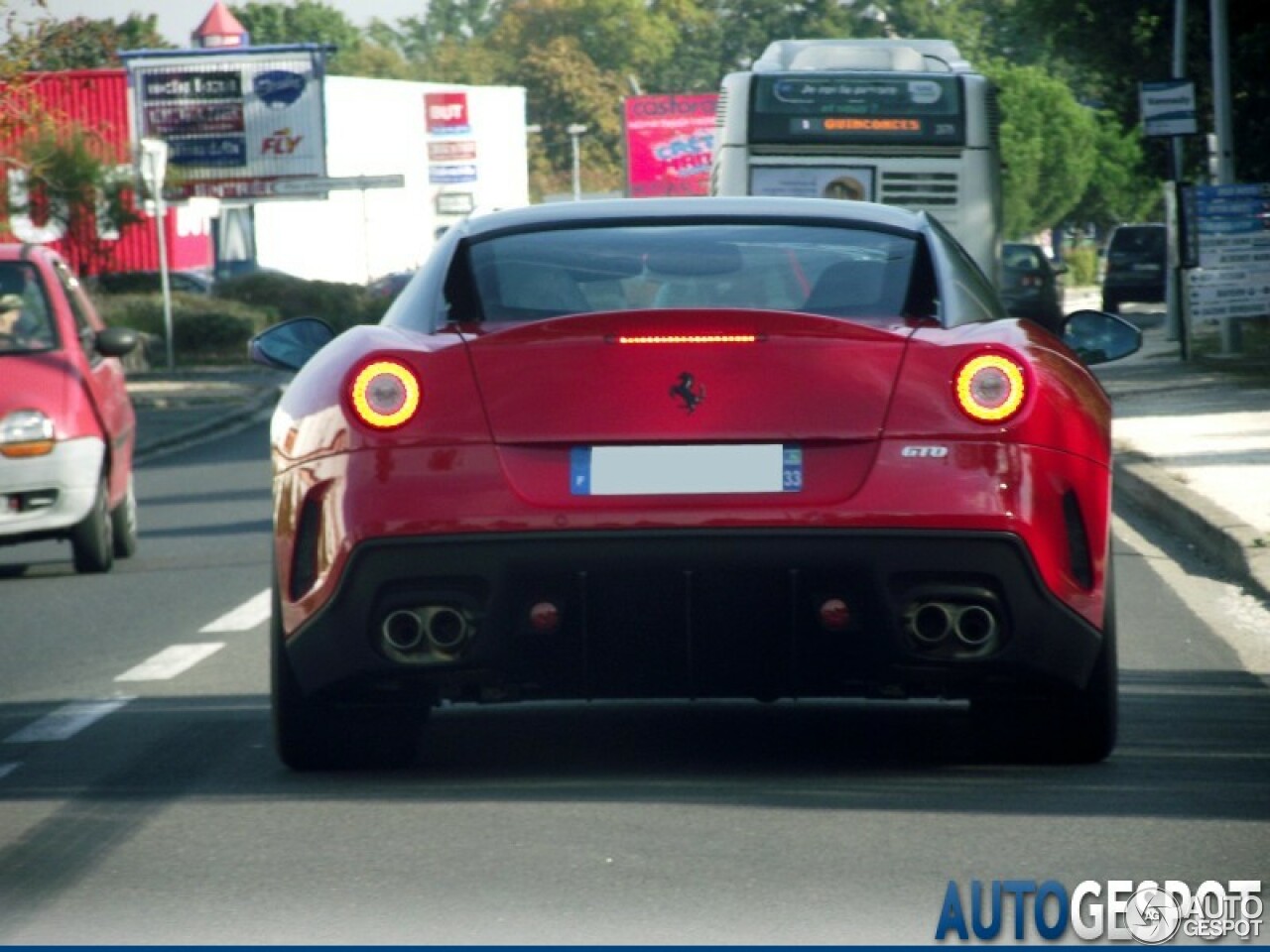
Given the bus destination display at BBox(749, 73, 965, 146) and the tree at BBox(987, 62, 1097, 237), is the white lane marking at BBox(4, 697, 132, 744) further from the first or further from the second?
the tree at BBox(987, 62, 1097, 237)

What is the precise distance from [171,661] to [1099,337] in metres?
3.66

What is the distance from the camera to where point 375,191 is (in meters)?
101

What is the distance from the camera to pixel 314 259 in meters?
96.1

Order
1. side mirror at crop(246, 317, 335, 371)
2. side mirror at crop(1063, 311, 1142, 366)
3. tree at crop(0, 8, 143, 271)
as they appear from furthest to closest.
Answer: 1. tree at crop(0, 8, 143, 271)
2. side mirror at crop(1063, 311, 1142, 366)
3. side mirror at crop(246, 317, 335, 371)

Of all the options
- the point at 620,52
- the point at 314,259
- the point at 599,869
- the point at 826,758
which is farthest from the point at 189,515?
the point at 620,52

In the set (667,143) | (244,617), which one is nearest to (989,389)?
(244,617)

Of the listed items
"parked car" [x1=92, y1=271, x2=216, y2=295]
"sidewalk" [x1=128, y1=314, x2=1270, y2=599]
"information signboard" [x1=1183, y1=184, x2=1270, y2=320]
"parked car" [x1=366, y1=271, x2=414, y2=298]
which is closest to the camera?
"sidewalk" [x1=128, y1=314, x2=1270, y2=599]

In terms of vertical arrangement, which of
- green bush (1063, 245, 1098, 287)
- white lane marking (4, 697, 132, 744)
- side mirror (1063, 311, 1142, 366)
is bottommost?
green bush (1063, 245, 1098, 287)

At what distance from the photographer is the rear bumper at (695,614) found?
6.52 metres

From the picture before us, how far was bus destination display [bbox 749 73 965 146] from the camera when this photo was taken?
25219 millimetres

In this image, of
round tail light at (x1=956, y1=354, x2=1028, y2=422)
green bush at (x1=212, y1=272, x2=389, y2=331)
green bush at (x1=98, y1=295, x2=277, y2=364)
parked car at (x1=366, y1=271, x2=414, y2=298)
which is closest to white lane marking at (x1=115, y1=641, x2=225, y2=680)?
round tail light at (x1=956, y1=354, x2=1028, y2=422)

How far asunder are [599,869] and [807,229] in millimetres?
2088

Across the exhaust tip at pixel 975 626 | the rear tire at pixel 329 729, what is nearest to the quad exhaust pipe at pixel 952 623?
the exhaust tip at pixel 975 626

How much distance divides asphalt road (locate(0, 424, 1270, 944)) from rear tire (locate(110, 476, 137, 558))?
517 cm
